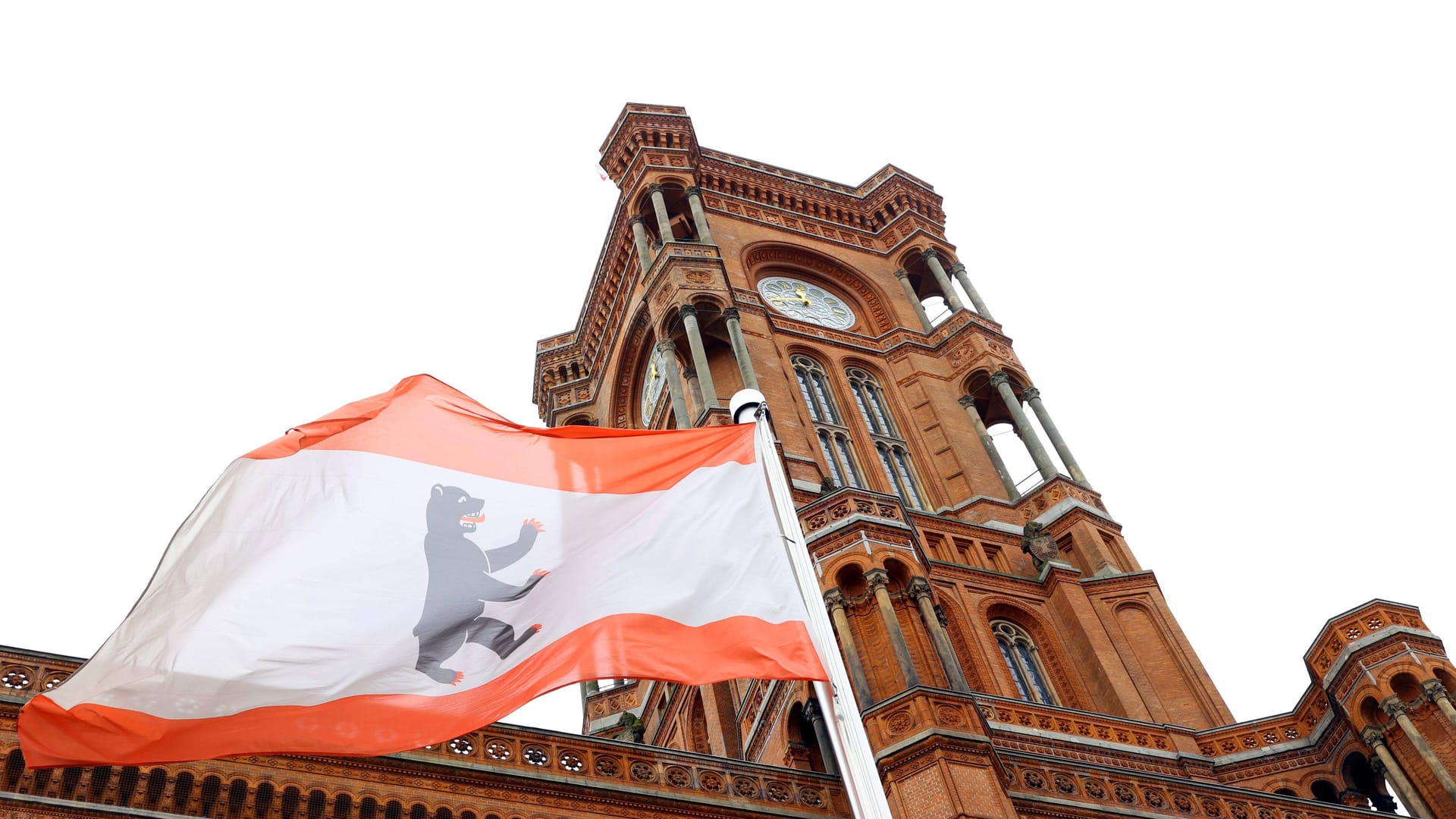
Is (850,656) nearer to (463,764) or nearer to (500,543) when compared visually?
(463,764)

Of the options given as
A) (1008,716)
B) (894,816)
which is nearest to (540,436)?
(894,816)

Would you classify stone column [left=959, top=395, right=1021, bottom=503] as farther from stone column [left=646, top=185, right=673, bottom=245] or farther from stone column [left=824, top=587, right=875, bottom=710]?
stone column [left=824, top=587, right=875, bottom=710]

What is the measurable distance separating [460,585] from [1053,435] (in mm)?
23273

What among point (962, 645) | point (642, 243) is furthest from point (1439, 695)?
point (642, 243)

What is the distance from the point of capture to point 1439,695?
21484 mm

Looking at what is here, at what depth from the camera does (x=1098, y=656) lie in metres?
25.6

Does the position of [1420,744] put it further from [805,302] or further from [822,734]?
[805,302]

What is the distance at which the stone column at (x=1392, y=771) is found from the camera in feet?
A: 68.5

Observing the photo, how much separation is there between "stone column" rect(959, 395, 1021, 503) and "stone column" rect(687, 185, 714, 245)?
7.64 meters

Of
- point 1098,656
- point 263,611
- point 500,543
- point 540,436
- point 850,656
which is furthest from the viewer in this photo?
point 1098,656

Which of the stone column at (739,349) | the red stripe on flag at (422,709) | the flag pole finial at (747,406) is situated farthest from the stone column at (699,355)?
the red stripe on flag at (422,709)

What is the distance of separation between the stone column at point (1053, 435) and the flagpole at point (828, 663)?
2078 cm

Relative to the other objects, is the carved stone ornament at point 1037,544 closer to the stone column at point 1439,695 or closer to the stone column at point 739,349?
the stone column at point 739,349

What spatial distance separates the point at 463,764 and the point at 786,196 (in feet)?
87.7
